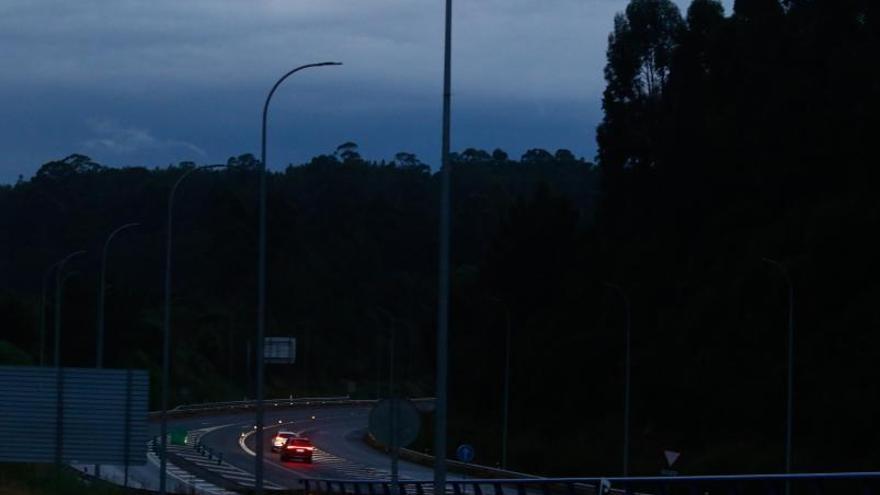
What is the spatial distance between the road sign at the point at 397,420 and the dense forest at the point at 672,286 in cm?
1476

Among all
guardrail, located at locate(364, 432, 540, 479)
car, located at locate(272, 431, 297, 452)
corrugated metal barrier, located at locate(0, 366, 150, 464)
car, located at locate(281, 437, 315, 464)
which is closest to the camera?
corrugated metal barrier, located at locate(0, 366, 150, 464)

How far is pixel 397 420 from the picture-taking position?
21000mm

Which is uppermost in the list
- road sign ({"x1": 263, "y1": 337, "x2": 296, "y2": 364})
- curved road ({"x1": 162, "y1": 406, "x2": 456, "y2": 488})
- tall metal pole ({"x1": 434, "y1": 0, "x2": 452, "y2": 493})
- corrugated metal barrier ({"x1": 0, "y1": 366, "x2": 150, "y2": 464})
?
tall metal pole ({"x1": 434, "y1": 0, "x2": 452, "y2": 493})

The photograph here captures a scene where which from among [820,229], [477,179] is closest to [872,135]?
[820,229]

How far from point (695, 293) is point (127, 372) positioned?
4676 cm

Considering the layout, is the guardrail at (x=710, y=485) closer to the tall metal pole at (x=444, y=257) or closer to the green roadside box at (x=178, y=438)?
the tall metal pole at (x=444, y=257)

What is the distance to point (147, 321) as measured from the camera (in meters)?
82.5

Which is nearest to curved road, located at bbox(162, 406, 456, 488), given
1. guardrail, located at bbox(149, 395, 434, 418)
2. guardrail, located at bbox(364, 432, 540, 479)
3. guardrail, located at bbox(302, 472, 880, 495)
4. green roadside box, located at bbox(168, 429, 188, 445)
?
guardrail, located at bbox(149, 395, 434, 418)

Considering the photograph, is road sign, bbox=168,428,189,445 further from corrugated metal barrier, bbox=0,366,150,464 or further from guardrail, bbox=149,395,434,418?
corrugated metal barrier, bbox=0,366,150,464

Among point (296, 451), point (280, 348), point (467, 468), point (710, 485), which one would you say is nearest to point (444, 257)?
point (710, 485)

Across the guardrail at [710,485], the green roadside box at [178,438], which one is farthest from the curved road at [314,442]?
the guardrail at [710,485]

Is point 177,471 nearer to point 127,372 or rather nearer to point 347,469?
point 347,469

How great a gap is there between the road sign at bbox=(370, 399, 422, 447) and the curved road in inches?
840

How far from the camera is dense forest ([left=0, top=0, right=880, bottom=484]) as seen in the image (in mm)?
55062
